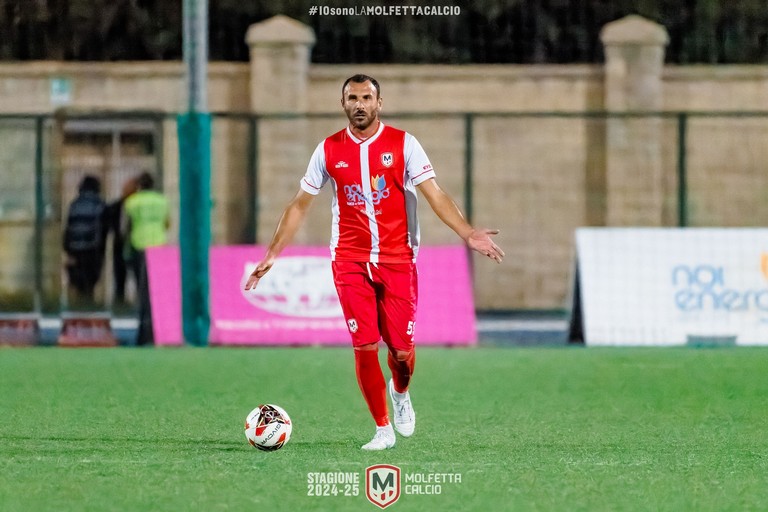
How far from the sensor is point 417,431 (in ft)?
33.5

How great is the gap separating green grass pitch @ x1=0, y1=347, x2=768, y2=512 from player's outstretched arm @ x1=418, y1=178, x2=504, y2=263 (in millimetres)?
1138

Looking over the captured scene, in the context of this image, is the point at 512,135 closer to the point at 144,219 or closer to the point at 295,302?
the point at 144,219

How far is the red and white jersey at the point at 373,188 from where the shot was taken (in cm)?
924

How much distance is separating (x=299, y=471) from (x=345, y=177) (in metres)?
1.80

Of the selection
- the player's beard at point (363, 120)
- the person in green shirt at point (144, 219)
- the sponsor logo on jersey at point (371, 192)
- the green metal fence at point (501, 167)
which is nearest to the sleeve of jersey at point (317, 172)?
the sponsor logo on jersey at point (371, 192)

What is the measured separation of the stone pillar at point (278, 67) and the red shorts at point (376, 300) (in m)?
18.8

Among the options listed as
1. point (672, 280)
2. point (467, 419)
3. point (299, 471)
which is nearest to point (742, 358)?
point (672, 280)

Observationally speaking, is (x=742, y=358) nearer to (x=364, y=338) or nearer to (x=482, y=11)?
(x=364, y=338)

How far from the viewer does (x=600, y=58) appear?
105 ft

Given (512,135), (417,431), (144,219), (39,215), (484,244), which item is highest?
(512,135)

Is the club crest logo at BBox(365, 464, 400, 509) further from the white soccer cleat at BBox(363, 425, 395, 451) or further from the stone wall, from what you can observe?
the stone wall

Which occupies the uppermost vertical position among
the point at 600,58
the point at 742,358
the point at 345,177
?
the point at 600,58

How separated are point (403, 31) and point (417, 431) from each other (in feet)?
69.7

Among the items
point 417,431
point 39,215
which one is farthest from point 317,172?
point 39,215
